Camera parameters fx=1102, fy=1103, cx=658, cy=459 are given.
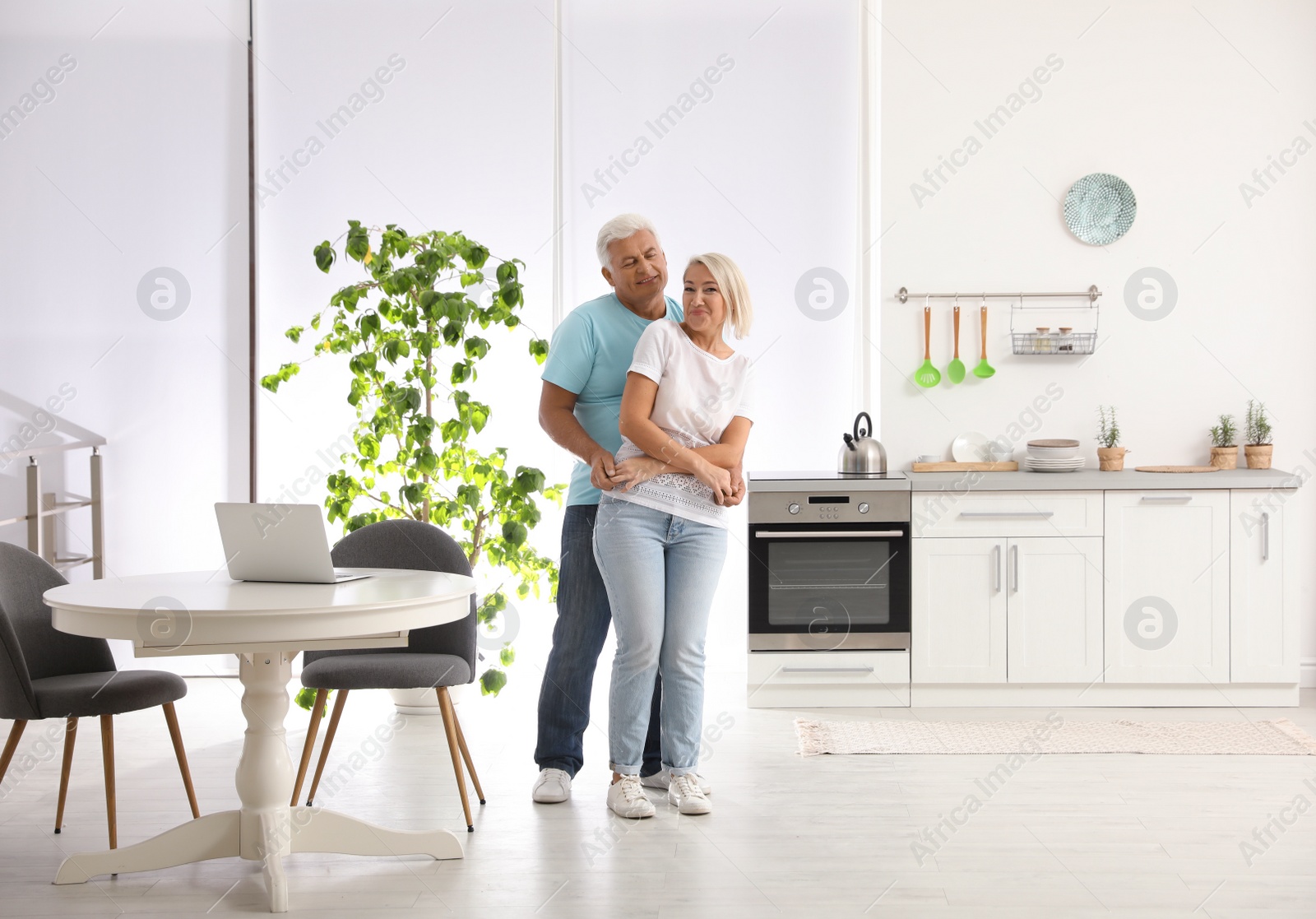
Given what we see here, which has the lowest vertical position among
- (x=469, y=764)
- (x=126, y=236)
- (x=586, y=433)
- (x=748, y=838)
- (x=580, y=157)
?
(x=748, y=838)

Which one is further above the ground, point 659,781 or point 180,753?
point 180,753

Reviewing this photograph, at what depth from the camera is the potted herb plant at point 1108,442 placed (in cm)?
403

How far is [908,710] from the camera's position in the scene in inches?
148

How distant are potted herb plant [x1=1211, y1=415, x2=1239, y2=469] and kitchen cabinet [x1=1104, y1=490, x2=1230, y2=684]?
1.02 feet

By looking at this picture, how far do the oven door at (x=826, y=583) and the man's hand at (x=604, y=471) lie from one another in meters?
1.34

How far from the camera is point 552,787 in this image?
2.79m

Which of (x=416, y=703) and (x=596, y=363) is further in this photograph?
(x=416, y=703)

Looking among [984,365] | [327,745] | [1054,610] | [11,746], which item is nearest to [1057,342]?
[984,365]

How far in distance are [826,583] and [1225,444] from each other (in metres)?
1.63

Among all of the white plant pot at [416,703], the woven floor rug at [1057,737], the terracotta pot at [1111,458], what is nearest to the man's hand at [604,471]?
the woven floor rug at [1057,737]

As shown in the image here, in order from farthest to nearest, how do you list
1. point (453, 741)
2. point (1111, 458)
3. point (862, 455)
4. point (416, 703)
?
1. point (1111, 458)
2. point (862, 455)
3. point (416, 703)
4. point (453, 741)

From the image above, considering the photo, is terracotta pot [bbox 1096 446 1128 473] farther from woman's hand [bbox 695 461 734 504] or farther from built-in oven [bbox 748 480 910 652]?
woman's hand [bbox 695 461 734 504]

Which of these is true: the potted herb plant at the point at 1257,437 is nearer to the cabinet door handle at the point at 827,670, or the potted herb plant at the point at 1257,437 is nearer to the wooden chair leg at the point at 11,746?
the cabinet door handle at the point at 827,670

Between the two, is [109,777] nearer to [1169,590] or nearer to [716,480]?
[716,480]
